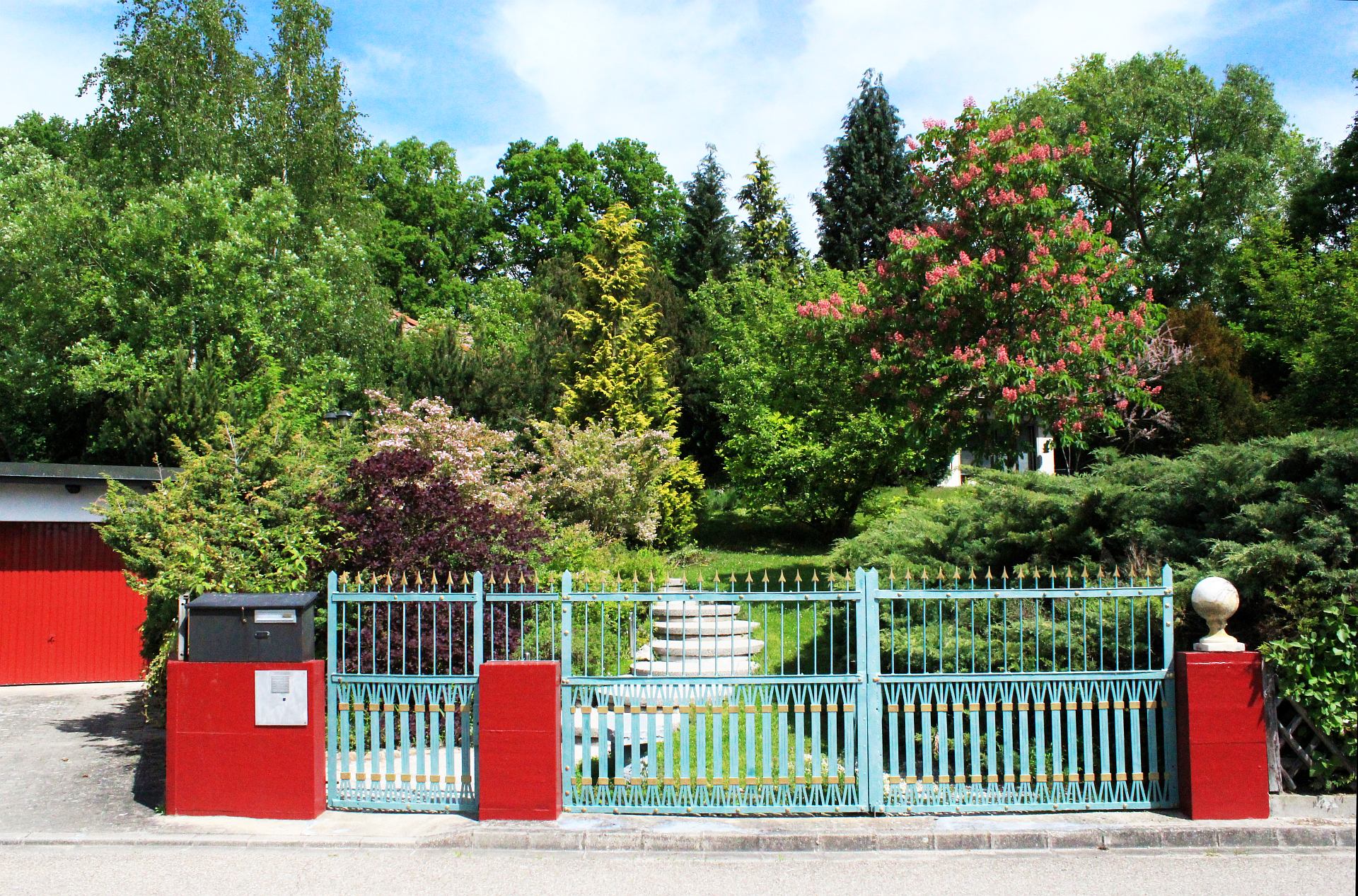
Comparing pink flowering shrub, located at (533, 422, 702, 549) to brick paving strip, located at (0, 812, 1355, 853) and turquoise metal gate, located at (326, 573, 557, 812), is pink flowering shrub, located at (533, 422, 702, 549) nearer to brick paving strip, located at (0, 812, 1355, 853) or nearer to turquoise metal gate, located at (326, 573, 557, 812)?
turquoise metal gate, located at (326, 573, 557, 812)

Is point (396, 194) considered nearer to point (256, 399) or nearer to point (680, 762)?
point (256, 399)

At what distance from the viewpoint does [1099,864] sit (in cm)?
661

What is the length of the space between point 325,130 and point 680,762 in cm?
2279

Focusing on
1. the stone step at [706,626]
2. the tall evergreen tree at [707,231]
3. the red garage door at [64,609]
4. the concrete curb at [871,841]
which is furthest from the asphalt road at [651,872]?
the tall evergreen tree at [707,231]

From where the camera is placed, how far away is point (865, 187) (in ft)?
115

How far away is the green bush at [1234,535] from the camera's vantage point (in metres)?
7.30

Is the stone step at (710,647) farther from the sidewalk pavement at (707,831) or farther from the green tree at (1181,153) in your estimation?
the green tree at (1181,153)

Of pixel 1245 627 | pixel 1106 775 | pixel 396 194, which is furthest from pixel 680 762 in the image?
pixel 396 194

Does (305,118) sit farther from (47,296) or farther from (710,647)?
(710,647)

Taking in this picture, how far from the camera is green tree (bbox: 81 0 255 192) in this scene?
926 inches

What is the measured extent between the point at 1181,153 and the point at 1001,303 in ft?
78.3

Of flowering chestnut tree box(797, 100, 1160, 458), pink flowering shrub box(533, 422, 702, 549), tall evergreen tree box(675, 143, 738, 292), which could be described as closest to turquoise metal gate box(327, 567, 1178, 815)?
flowering chestnut tree box(797, 100, 1160, 458)

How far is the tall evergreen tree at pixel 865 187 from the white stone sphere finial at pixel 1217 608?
28.0 m

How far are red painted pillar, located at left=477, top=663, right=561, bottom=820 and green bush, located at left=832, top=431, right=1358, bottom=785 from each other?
454 centimetres
